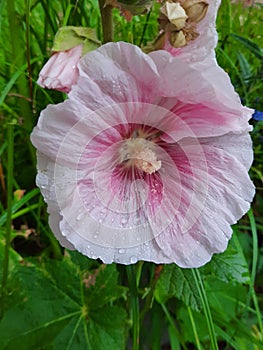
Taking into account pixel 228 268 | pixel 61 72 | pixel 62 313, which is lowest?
pixel 62 313

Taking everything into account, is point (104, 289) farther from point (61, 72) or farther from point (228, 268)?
point (61, 72)

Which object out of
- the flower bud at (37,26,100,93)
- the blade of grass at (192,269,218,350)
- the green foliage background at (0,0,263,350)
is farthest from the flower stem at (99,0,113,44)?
the blade of grass at (192,269,218,350)

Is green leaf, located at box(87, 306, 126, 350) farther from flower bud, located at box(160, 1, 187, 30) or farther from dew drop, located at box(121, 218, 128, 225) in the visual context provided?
flower bud, located at box(160, 1, 187, 30)

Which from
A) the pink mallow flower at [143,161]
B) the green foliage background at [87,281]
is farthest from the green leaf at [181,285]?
the pink mallow flower at [143,161]

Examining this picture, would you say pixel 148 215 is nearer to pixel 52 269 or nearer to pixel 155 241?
pixel 155 241

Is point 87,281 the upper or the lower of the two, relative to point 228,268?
lower

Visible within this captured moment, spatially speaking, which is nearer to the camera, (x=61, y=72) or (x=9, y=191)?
(x=61, y=72)

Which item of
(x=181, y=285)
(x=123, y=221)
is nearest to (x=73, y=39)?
(x=123, y=221)

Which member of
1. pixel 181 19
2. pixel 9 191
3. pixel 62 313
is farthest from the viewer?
pixel 62 313
